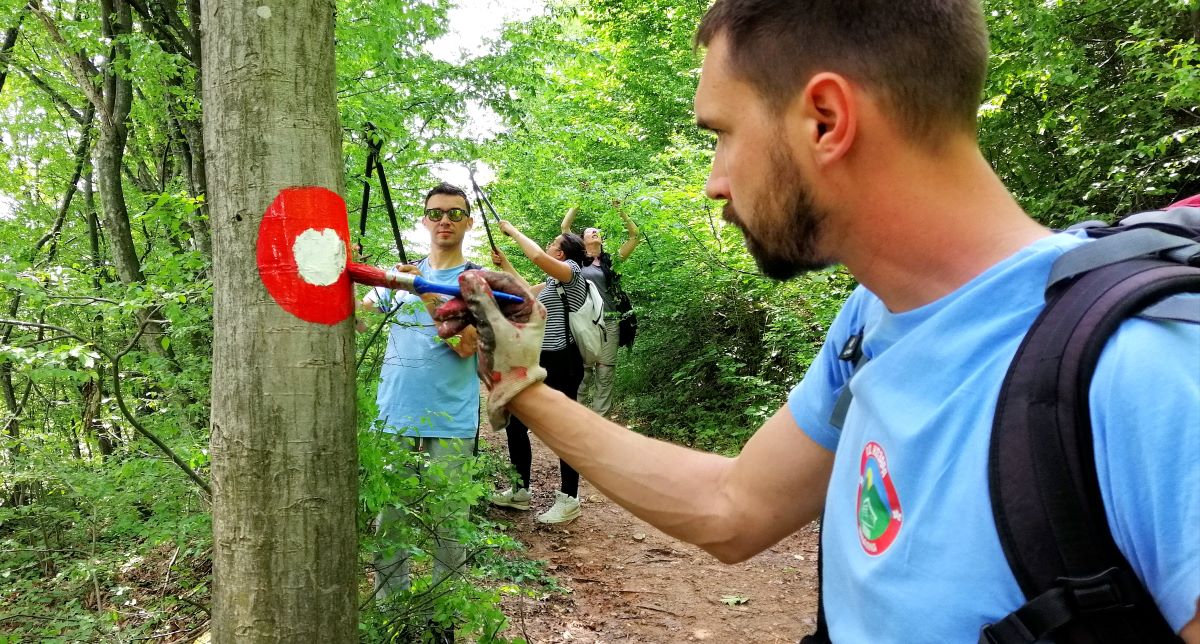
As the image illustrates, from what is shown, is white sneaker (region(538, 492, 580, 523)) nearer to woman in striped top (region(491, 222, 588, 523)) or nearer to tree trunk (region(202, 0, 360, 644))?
woman in striped top (region(491, 222, 588, 523))

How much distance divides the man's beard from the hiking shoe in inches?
179

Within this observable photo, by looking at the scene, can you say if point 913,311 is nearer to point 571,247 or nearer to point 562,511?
point 562,511

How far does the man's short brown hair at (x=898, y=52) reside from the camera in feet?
3.31

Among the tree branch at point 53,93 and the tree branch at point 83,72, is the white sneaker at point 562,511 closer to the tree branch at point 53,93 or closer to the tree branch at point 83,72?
the tree branch at point 83,72

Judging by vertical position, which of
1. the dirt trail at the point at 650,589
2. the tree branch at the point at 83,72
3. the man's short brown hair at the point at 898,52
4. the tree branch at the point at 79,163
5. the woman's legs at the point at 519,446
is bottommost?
the dirt trail at the point at 650,589

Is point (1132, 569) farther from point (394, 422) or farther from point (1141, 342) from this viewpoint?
point (394, 422)

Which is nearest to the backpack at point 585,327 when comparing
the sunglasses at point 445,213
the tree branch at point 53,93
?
the sunglasses at point 445,213

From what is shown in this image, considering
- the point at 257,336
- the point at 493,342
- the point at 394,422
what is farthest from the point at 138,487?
the point at 493,342

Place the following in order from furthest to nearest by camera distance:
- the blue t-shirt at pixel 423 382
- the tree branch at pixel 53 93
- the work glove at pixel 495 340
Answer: the tree branch at pixel 53 93, the blue t-shirt at pixel 423 382, the work glove at pixel 495 340

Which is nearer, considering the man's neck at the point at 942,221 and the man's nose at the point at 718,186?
the man's neck at the point at 942,221

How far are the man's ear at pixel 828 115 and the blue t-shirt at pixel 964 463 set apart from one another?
29 centimetres

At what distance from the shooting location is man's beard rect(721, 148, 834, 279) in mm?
1103

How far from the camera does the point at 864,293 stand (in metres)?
1.32

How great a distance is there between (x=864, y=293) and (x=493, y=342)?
0.87 m
